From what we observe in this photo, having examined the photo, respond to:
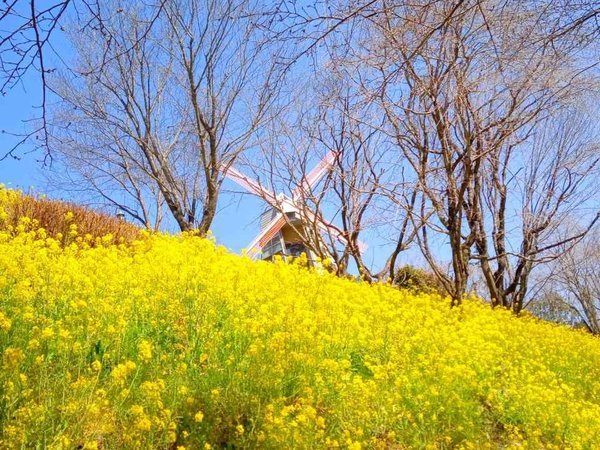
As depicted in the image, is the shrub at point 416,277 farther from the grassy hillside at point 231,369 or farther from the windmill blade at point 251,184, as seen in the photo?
the grassy hillside at point 231,369

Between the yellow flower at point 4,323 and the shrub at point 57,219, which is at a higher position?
the shrub at point 57,219

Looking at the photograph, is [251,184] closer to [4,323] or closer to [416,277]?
[416,277]

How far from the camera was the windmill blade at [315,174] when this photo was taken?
40.0ft

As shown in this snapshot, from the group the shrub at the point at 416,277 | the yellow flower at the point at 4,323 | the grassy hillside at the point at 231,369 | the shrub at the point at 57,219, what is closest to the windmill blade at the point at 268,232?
the shrub at the point at 416,277

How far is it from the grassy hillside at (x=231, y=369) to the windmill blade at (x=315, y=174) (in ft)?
18.9

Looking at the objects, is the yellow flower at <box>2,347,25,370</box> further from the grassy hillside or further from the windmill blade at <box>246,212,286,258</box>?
the windmill blade at <box>246,212,286,258</box>

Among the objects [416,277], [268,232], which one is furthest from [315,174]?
[268,232]

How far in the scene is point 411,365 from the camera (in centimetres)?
461

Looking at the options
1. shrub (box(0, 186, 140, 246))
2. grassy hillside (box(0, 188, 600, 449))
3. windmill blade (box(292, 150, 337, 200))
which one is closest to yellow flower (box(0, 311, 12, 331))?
grassy hillside (box(0, 188, 600, 449))

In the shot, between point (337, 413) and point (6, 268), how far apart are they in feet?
9.64

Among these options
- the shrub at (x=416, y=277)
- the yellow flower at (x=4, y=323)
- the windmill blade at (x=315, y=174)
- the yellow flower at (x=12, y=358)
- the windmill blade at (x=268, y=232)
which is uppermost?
the windmill blade at (x=268, y=232)

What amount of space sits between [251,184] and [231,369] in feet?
32.1

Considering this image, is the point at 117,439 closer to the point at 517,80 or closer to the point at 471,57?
the point at 471,57

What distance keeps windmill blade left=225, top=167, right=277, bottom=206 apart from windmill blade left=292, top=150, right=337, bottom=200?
1.98 feet
